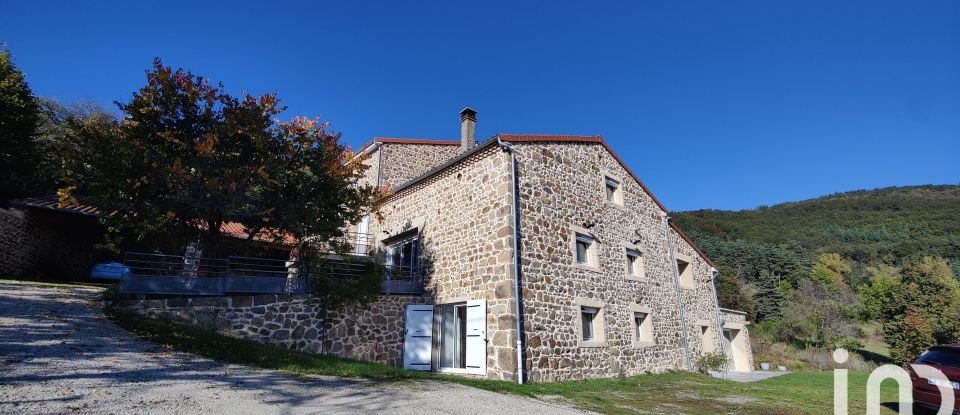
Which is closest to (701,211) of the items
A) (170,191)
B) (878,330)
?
(878,330)

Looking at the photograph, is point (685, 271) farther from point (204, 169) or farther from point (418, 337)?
point (204, 169)

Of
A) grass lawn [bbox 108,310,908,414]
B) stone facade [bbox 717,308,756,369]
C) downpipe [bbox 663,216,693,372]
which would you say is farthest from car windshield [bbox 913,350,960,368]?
stone facade [bbox 717,308,756,369]

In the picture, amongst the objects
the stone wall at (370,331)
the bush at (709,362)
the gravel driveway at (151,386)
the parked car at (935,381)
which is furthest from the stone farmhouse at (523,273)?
the parked car at (935,381)

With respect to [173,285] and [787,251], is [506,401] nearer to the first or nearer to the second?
[173,285]

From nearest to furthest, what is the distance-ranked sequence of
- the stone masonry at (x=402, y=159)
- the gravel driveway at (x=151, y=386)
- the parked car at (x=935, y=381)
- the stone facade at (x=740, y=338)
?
the gravel driveway at (x=151, y=386) < the parked car at (x=935, y=381) < the stone masonry at (x=402, y=159) < the stone facade at (x=740, y=338)

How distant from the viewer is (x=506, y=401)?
23.1ft

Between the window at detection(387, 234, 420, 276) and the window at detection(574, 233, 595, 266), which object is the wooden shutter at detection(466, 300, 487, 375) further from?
the window at detection(574, 233, 595, 266)

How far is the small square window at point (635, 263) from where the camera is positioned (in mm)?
15006

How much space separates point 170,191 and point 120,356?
14.4ft

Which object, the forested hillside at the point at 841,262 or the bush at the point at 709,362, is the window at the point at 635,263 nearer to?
the bush at the point at 709,362

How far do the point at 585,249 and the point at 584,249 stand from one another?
0.04 metres

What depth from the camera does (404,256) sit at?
15312 millimetres

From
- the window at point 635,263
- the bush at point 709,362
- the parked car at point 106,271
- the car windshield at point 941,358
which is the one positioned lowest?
the bush at point 709,362

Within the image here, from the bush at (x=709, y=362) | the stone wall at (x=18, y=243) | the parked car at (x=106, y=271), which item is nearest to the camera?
the stone wall at (x=18, y=243)
